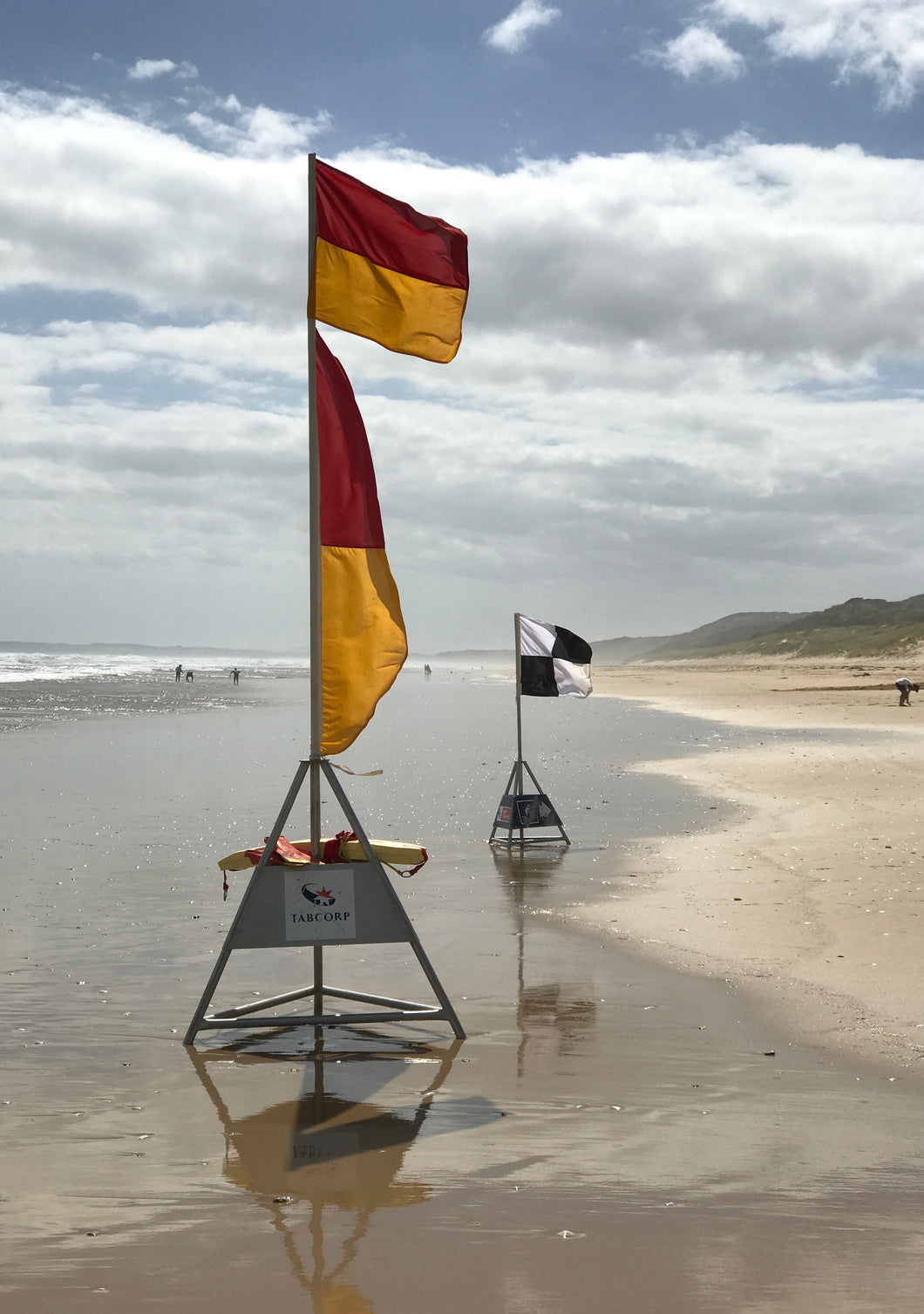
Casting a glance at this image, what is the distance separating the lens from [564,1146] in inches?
236

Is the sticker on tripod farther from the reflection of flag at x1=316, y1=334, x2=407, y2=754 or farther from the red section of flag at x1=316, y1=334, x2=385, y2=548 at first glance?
the red section of flag at x1=316, y1=334, x2=385, y2=548

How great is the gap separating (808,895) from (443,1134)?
22.7 feet

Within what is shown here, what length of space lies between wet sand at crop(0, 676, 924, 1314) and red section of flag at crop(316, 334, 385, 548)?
10.9 feet

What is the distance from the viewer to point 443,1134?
6.19 meters

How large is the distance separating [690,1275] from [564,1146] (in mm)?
1369

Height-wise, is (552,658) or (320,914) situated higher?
(552,658)

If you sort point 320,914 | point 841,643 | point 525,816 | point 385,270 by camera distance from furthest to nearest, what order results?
point 841,643 → point 525,816 → point 385,270 → point 320,914

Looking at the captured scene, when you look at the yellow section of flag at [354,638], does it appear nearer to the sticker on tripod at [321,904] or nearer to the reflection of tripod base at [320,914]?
the reflection of tripod base at [320,914]

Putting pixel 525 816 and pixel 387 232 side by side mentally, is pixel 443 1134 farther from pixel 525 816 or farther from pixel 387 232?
pixel 525 816

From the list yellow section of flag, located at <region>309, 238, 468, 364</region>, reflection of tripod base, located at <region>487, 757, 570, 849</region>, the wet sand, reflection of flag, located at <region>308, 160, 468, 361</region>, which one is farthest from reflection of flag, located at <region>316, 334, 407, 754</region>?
reflection of tripod base, located at <region>487, 757, 570, 849</region>

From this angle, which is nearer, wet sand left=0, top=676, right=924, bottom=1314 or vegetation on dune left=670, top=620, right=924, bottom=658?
wet sand left=0, top=676, right=924, bottom=1314

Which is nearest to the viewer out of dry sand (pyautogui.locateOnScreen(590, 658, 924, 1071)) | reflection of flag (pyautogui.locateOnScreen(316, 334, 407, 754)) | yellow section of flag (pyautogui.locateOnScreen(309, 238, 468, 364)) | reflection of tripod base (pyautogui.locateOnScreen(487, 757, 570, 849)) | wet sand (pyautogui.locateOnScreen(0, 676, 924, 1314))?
wet sand (pyautogui.locateOnScreen(0, 676, 924, 1314))

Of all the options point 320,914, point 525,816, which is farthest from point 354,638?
point 525,816

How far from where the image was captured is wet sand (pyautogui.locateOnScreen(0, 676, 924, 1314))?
15.4 ft
